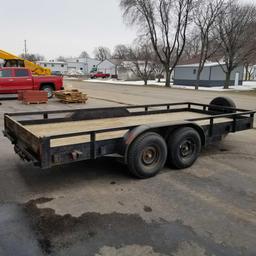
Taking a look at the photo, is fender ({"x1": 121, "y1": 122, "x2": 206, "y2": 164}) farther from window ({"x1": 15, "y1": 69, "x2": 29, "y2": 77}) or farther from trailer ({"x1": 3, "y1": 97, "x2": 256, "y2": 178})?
window ({"x1": 15, "y1": 69, "x2": 29, "y2": 77})

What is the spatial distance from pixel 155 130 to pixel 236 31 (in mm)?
28889

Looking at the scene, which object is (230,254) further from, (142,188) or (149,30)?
(149,30)

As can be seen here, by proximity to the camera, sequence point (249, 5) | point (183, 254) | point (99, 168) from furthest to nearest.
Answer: point (249, 5) → point (99, 168) → point (183, 254)

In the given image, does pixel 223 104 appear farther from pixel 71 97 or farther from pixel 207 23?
pixel 207 23

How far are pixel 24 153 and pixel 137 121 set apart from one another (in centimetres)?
278

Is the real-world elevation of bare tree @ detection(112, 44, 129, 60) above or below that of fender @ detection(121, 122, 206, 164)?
above

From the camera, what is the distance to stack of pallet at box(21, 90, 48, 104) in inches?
550

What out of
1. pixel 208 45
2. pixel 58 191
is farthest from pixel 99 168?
pixel 208 45

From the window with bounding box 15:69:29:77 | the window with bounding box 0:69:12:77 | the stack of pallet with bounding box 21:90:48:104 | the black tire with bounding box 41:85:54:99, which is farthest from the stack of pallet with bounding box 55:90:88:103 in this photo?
the window with bounding box 0:69:12:77

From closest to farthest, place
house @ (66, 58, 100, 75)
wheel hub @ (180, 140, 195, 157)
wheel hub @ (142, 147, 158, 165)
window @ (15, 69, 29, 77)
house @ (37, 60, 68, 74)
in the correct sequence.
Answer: wheel hub @ (142, 147, 158, 165) → wheel hub @ (180, 140, 195, 157) → window @ (15, 69, 29, 77) → house @ (37, 60, 68, 74) → house @ (66, 58, 100, 75)

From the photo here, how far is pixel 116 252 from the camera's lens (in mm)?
2766

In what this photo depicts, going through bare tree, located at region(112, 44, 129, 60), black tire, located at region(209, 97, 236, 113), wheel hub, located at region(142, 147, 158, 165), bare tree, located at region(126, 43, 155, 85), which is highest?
bare tree, located at region(112, 44, 129, 60)

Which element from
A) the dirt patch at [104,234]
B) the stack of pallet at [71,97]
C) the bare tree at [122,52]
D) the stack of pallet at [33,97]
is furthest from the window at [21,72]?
the bare tree at [122,52]

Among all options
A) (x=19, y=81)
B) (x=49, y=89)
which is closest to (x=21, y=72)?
(x=19, y=81)
